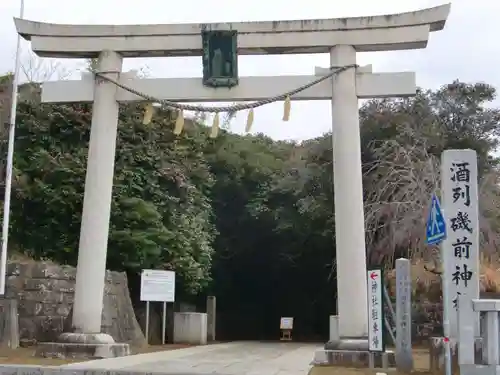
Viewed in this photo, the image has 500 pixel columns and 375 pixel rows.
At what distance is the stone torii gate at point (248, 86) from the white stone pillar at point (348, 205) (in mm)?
19

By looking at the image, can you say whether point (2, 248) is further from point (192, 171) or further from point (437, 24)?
point (437, 24)

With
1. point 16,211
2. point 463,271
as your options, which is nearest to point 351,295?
point 463,271

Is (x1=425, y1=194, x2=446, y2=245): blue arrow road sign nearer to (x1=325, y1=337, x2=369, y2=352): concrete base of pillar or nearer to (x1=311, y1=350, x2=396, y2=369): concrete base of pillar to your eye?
(x1=311, y1=350, x2=396, y2=369): concrete base of pillar

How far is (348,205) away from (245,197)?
14.9 metres

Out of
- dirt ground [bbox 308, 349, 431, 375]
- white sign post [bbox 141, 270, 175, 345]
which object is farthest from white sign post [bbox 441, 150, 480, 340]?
white sign post [bbox 141, 270, 175, 345]

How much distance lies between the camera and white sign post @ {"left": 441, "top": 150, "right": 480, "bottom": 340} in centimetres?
897

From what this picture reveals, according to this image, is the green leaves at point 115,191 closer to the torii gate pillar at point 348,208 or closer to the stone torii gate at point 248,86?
the stone torii gate at point 248,86

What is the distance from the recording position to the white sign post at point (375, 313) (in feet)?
36.2

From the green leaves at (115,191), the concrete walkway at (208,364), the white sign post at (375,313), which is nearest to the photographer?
the concrete walkway at (208,364)

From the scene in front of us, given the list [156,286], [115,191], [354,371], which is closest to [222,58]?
[115,191]

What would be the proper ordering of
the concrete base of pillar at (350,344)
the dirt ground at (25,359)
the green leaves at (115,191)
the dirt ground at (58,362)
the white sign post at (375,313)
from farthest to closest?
the green leaves at (115,191), the concrete base of pillar at (350,344), the dirt ground at (25,359), the white sign post at (375,313), the dirt ground at (58,362)

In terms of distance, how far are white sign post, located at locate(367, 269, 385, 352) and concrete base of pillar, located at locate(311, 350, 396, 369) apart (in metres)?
0.30

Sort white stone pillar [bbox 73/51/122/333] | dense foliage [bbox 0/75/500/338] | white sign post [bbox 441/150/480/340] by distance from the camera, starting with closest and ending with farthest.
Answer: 1. white sign post [bbox 441/150/480/340]
2. white stone pillar [bbox 73/51/122/333]
3. dense foliage [bbox 0/75/500/338]

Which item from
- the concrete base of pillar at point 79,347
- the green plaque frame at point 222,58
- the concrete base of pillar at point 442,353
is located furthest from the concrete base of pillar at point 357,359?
the green plaque frame at point 222,58
